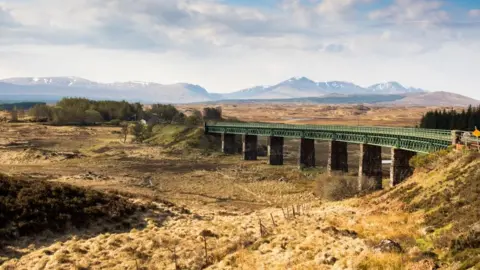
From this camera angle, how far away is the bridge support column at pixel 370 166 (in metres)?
64.4

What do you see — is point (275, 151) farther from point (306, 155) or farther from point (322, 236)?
point (322, 236)

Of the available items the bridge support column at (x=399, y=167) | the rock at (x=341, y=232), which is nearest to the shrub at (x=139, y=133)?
the bridge support column at (x=399, y=167)

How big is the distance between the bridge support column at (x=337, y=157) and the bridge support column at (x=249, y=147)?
2685cm

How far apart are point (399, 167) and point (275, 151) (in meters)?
36.9

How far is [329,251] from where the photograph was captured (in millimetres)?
21656

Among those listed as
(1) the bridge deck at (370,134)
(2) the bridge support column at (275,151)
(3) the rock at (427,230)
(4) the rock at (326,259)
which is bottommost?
(2) the bridge support column at (275,151)

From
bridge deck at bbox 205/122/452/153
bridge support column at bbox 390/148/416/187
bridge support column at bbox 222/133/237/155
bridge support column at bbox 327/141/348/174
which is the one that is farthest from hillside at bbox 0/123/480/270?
bridge support column at bbox 222/133/237/155

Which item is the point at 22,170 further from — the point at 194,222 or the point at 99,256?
the point at 99,256

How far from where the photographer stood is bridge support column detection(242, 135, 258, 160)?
341 ft

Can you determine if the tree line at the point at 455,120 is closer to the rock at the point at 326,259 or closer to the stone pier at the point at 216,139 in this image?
the stone pier at the point at 216,139

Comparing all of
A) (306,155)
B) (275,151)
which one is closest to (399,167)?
(306,155)

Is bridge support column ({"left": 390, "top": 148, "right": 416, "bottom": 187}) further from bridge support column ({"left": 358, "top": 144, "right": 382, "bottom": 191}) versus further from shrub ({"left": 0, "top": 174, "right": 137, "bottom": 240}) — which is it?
shrub ({"left": 0, "top": 174, "right": 137, "bottom": 240})

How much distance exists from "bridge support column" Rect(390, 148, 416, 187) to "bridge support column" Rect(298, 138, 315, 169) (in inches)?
973

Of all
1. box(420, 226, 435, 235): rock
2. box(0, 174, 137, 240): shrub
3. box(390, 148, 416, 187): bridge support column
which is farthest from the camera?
box(390, 148, 416, 187): bridge support column
